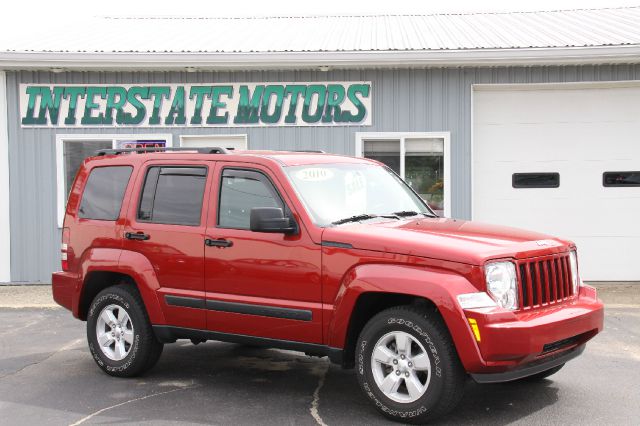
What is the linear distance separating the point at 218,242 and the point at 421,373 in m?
1.90

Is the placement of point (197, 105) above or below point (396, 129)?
above

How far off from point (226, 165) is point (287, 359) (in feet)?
7.01

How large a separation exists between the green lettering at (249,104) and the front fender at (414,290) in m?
7.04

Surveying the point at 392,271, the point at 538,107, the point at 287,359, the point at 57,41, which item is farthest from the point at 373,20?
the point at 392,271

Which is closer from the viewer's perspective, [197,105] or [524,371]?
[524,371]

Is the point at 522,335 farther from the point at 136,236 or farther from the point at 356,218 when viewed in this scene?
the point at 136,236

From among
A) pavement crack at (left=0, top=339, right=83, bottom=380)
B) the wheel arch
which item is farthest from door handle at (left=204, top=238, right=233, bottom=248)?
pavement crack at (left=0, top=339, right=83, bottom=380)

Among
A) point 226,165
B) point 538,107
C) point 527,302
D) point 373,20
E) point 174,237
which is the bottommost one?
point 527,302

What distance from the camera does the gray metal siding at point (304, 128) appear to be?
11508 mm

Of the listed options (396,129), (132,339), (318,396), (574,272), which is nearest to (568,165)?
(396,129)

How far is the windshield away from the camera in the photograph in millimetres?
5566

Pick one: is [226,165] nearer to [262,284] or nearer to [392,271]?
[262,284]

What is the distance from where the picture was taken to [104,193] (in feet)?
21.9

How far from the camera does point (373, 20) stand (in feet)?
52.4
